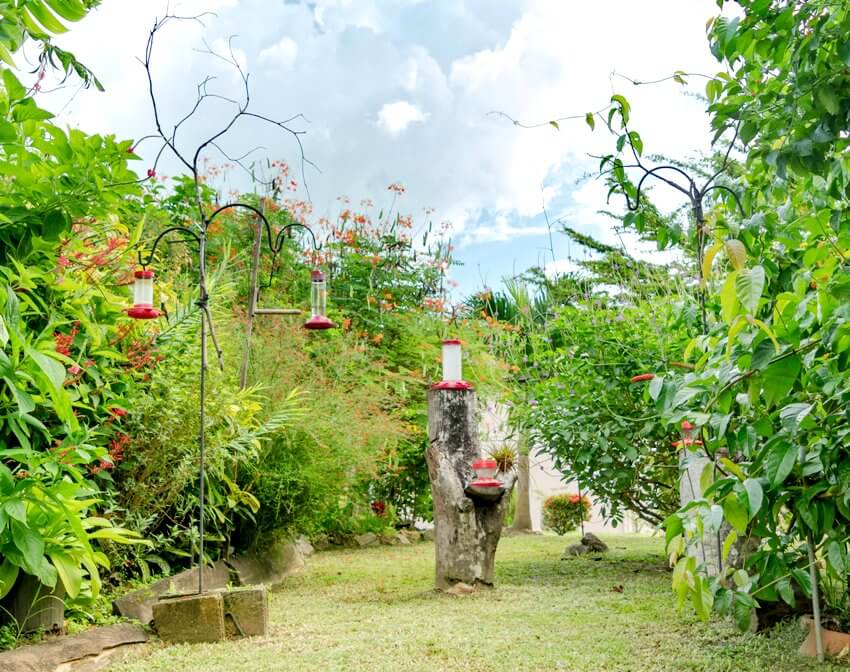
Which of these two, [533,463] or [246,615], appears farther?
[533,463]

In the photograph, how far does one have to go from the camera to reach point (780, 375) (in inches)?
80.8

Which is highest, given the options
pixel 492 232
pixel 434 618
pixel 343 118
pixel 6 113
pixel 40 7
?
pixel 343 118

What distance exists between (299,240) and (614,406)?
5418 millimetres

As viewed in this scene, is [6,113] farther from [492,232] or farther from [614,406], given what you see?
[492,232]

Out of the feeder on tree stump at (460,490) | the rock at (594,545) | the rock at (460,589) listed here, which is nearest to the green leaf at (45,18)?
the feeder on tree stump at (460,490)

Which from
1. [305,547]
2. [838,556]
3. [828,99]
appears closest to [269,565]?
[305,547]

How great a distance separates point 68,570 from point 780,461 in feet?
9.14

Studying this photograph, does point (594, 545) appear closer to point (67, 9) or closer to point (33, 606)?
point (33, 606)

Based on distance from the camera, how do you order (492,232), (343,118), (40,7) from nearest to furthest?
(40,7) → (343,118) → (492,232)

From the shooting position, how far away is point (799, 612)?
138 inches

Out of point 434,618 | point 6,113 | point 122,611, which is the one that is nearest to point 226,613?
point 122,611

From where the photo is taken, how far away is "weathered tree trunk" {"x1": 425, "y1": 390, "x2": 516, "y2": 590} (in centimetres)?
504

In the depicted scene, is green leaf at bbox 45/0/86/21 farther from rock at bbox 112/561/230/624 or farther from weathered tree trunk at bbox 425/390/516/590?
weathered tree trunk at bbox 425/390/516/590

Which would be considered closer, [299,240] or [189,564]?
[189,564]
